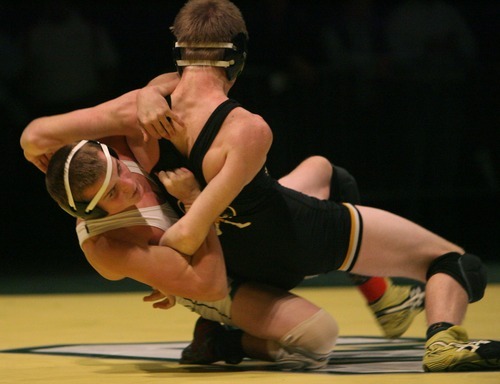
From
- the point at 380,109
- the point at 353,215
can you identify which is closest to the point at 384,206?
the point at 380,109

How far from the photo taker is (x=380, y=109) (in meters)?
6.43

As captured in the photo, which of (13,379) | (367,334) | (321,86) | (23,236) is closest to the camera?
(13,379)

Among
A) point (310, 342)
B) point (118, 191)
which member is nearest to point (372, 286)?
point (310, 342)

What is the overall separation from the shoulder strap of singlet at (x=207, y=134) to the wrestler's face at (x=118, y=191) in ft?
0.56

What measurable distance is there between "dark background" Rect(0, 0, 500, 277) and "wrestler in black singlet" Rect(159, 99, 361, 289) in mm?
3079

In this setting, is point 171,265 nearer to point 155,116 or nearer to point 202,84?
point 155,116

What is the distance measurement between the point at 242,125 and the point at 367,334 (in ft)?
4.07

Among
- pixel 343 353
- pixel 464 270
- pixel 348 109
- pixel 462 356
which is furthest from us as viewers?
pixel 348 109

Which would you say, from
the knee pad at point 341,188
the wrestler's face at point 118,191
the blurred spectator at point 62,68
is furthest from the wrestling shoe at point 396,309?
the blurred spectator at point 62,68

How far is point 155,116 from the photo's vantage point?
9.59ft

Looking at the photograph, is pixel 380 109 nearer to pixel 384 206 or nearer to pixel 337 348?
pixel 384 206

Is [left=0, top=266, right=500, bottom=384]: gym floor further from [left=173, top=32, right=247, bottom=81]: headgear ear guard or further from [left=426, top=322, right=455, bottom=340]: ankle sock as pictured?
[left=173, top=32, right=247, bottom=81]: headgear ear guard

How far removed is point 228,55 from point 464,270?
890 mm

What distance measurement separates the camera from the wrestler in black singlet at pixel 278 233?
3.07 metres
